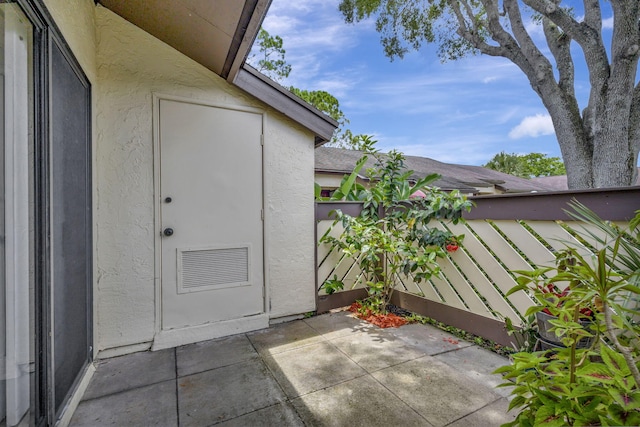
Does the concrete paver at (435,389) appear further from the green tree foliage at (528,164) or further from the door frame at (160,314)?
the green tree foliage at (528,164)

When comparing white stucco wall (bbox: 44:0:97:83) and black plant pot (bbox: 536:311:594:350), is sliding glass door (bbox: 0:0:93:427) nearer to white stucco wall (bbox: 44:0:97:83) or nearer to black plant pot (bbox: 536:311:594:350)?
white stucco wall (bbox: 44:0:97:83)

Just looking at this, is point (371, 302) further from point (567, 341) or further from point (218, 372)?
point (567, 341)

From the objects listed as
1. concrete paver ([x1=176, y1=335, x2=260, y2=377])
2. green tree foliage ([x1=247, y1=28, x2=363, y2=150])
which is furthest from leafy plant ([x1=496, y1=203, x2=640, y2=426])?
green tree foliage ([x1=247, y1=28, x2=363, y2=150])

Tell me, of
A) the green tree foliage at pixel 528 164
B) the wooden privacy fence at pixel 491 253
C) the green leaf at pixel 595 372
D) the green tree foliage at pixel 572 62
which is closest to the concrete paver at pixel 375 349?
the wooden privacy fence at pixel 491 253

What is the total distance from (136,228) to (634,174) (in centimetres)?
961

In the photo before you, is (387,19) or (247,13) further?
(387,19)

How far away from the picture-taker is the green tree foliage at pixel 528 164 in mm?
26172

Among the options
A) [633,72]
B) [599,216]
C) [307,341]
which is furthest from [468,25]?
[307,341]

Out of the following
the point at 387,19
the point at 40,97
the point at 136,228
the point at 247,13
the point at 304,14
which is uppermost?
the point at 387,19

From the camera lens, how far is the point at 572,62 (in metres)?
7.28

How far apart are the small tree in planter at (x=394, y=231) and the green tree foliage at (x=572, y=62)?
17.9 ft

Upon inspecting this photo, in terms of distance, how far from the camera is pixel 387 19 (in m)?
9.26

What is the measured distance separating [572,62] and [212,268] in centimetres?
→ 984

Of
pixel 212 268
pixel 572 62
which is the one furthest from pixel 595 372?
pixel 572 62
